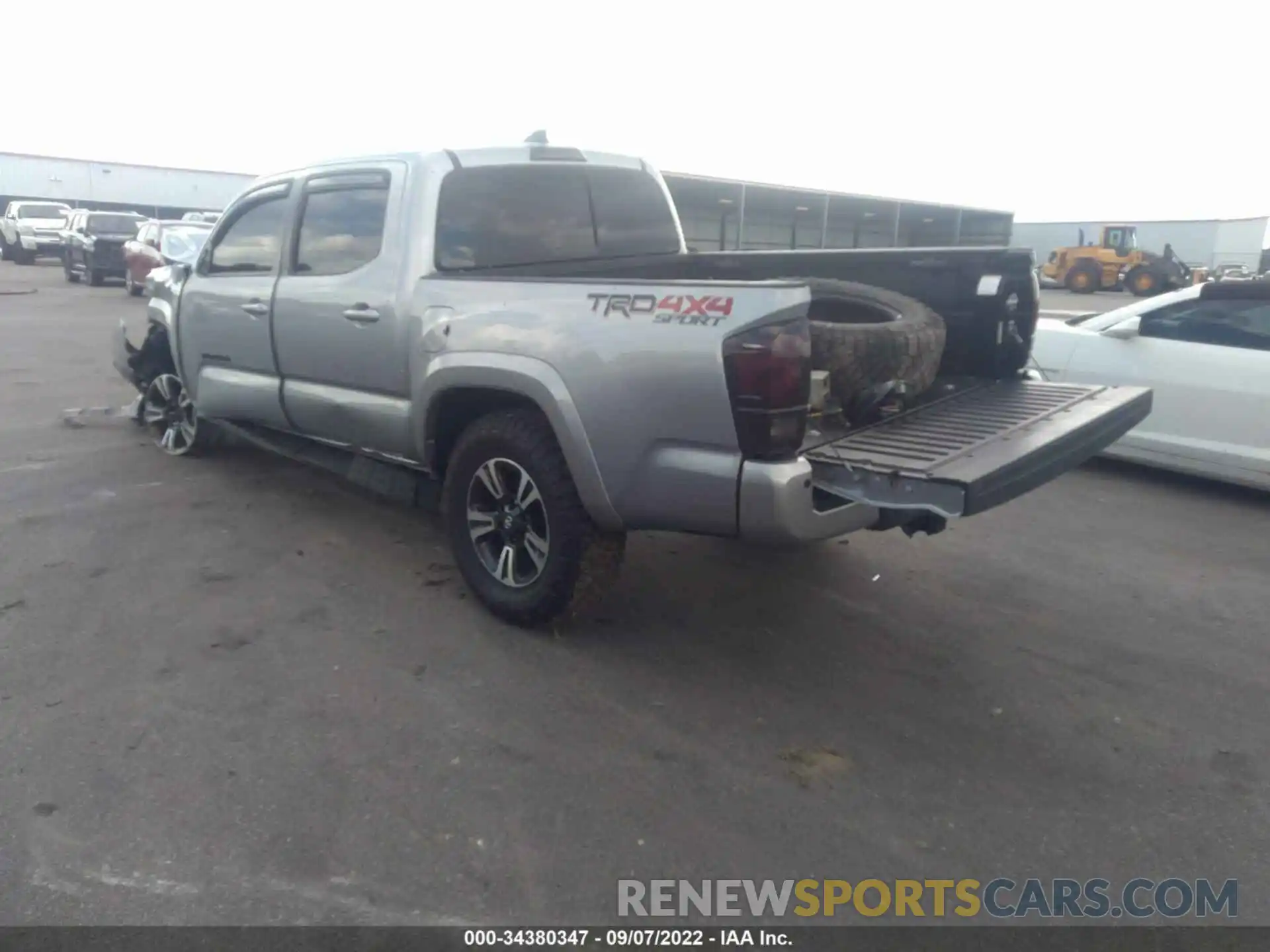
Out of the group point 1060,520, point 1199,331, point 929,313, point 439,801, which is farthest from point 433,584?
point 1199,331

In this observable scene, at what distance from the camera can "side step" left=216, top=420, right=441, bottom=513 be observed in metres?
5.12

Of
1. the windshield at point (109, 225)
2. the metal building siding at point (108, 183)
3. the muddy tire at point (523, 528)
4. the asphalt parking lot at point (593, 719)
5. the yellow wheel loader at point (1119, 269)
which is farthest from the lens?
the metal building siding at point (108, 183)

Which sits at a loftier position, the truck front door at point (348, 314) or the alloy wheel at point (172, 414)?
the truck front door at point (348, 314)

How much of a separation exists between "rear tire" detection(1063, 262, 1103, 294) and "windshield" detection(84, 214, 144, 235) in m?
31.5

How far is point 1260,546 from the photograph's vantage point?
6035 millimetres

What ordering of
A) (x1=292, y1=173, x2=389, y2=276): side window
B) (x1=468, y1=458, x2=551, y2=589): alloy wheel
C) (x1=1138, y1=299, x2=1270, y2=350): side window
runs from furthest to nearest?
(x1=1138, y1=299, x2=1270, y2=350): side window, (x1=292, y1=173, x2=389, y2=276): side window, (x1=468, y1=458, x2=551, y2=589): alloy wheel

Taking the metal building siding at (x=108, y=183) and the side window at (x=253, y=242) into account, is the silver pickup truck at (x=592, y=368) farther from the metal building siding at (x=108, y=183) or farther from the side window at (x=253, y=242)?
the metal building siding at (x=108, y=183)

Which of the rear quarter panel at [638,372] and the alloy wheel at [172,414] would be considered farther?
the alloy wheel at [172,414]

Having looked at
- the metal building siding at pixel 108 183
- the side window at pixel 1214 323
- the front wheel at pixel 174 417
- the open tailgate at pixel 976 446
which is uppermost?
the metal building siding at pixel 108 183

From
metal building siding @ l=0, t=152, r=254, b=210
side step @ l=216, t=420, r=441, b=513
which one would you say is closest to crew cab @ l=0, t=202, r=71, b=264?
metal building siding @ l=0, t=152, r=254, b=210

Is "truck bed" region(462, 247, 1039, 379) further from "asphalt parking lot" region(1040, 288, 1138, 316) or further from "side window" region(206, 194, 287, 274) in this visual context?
"asphalt parking lot" region(1040, 288, 1138, 316)

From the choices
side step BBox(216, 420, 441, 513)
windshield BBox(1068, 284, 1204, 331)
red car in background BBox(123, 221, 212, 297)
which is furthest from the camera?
red car in background BBox(123, 221, 212, 297)

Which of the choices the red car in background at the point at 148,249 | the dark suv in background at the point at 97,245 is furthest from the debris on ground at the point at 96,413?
the dark suv in background at the point at 97,245

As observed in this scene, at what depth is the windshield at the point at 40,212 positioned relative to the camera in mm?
32469
